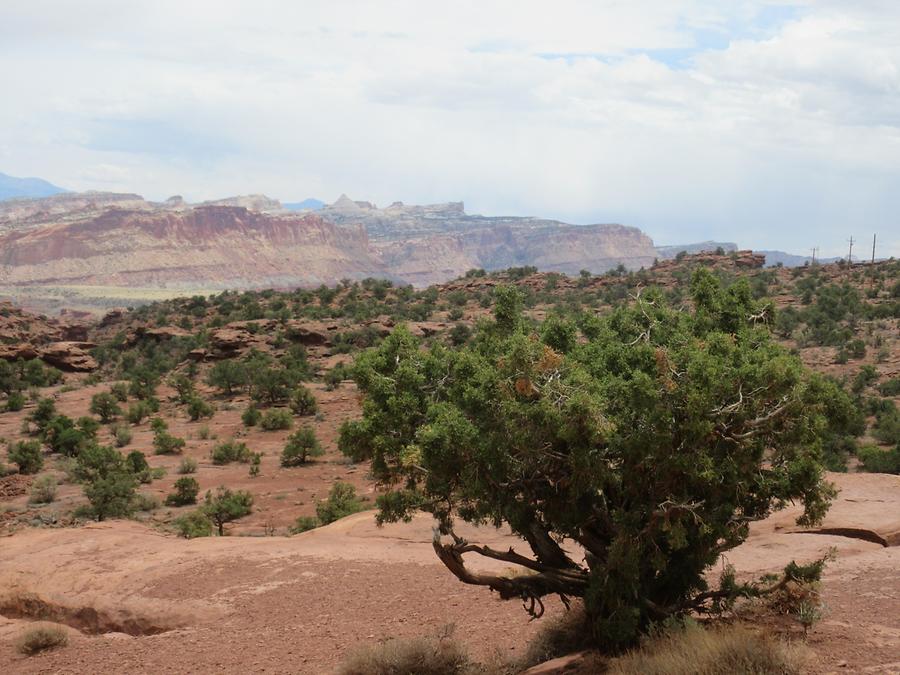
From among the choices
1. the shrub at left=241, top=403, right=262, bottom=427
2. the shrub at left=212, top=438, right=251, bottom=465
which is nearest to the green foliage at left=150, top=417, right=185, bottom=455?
the shrub at left=212, top=438, right=251, bottom=465

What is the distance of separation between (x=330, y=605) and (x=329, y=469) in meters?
18.8

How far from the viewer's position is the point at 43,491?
2839 cm

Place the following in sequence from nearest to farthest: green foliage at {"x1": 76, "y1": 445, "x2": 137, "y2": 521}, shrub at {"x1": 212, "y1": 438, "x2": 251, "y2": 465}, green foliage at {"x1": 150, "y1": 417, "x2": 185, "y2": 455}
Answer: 1. green foliage at {"x1": 76, "y1": 445, "x2": 137, "y2": 521}
2. shrub at {"x1": 212, "y1": 438, "x2": 251, "y2": 465}
3. green foliage at {"x1": 150, "y1": 417, "x2": 185, "y2": 455}

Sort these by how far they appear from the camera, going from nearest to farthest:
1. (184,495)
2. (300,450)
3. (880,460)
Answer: (880,460), (184,495), (300,450)

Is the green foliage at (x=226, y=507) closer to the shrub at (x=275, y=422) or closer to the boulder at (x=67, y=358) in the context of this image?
the shrub at (x=275, y=422)

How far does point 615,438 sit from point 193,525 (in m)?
18.4

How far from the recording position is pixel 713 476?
27.9 feet

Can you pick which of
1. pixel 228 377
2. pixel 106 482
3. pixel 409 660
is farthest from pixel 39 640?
pixel 228 377

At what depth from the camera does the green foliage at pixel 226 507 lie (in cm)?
2485

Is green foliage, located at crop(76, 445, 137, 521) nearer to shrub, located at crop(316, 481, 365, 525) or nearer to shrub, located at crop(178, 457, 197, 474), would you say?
shrub, located at crop(178, 457, 197, 474)

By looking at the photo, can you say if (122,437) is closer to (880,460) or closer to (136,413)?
(136,413)

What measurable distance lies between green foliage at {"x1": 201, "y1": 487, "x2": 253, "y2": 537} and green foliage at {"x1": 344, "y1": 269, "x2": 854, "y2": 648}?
50.7 feet

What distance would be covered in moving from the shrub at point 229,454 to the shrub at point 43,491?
675 centimetres

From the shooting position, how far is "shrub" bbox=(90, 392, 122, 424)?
4366 centimetres
